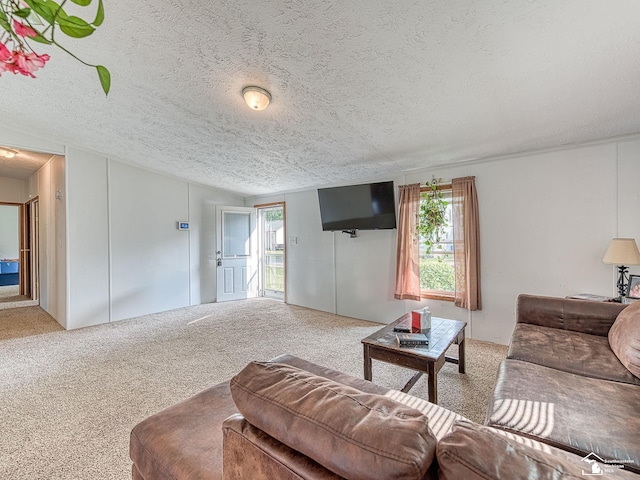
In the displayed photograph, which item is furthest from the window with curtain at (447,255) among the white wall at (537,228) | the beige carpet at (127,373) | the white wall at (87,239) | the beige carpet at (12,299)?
the beige carpet at (12,299)

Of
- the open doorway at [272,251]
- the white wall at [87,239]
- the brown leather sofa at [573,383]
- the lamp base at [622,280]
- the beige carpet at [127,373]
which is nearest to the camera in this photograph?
the brown leather sofa at [573,383]

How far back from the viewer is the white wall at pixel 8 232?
27.2 ft

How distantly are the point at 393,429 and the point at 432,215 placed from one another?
137 inches

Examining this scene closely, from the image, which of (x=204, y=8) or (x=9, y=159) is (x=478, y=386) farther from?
(x=9, y=159)

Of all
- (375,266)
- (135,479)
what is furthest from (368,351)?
(375,266)

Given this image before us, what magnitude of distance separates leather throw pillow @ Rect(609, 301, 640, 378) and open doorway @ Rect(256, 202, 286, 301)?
479 cm

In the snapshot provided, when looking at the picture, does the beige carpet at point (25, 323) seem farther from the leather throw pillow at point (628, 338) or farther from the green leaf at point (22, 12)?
the leather throw pillow at point (628, 338)

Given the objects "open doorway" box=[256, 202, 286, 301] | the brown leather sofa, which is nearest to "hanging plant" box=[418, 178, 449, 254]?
the brown leather sofa

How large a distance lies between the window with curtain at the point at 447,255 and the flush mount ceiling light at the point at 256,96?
2.27m

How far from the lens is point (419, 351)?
6.46 feet

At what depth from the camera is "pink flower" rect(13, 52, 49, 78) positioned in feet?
2.33

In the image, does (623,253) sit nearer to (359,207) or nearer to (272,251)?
(359,207)

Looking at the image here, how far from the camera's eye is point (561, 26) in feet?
5.14

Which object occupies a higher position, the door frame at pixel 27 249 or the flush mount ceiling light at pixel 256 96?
the flush mount ceiling light at pixel 256 96
